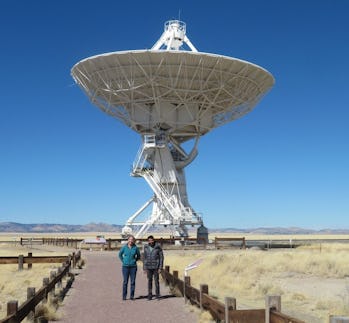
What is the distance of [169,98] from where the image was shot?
43.3 metres

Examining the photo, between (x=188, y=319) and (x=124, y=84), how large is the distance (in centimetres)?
3195

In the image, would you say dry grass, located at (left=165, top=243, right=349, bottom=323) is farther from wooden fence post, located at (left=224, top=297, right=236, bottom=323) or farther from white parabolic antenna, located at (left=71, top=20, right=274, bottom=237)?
white parabolic antenna, located at (left=71, top=20, right=274, bottom=237)

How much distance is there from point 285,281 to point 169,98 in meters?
25.5

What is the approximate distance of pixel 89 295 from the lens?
1440 cm

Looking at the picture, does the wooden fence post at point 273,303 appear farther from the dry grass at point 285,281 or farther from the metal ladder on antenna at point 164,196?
the metal ladder on antenna at point 164,196

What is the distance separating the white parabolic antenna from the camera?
129 ft

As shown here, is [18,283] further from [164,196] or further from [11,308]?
[164,196]

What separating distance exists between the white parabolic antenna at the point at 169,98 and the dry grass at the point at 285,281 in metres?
15.9

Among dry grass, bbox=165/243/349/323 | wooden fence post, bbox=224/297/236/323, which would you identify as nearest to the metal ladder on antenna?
dry grass, bbox=165/243/349/323

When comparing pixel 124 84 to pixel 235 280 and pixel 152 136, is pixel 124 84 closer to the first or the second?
pixel 152 136

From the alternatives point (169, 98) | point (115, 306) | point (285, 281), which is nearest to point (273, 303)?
point (115, 306)

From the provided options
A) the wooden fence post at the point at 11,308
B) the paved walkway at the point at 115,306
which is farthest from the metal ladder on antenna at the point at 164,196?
the wooden fence post at the point at 11,308

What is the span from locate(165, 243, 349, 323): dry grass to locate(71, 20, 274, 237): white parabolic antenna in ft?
52.0

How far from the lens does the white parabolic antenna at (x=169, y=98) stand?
39312 mm
